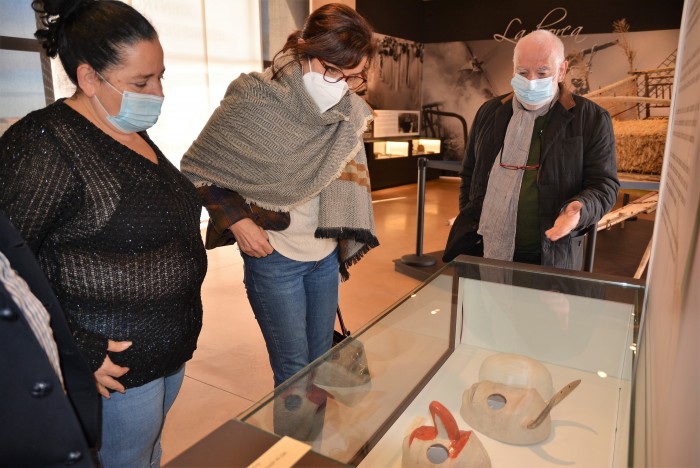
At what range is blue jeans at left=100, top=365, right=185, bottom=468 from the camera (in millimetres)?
1208

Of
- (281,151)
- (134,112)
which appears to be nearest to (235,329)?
(281,151)

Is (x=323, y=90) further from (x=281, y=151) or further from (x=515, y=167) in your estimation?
(x=515, y=167)

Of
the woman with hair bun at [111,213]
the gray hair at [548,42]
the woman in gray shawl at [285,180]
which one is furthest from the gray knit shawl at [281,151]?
the gray hair at [548,42]

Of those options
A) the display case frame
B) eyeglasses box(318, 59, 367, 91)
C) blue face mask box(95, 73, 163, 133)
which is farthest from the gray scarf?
blue face mask box(95, 73, 163, 133)

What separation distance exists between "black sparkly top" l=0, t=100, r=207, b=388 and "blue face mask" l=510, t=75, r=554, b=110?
1316 millimetres

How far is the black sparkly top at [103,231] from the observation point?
1.02 meters

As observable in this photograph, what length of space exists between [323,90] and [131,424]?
1057 millimetres

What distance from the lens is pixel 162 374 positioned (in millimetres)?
1260

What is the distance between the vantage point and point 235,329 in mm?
3545

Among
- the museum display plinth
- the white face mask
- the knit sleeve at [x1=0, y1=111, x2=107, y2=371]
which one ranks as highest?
the white face mask

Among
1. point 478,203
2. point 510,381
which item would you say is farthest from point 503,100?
point 510,381

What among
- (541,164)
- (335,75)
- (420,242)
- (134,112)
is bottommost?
(420,242)

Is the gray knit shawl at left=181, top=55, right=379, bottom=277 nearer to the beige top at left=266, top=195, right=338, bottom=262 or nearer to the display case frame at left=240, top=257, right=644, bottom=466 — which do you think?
the beige top at left=266, top=195, right=338, bottom=262

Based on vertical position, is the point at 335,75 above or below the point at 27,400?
above
